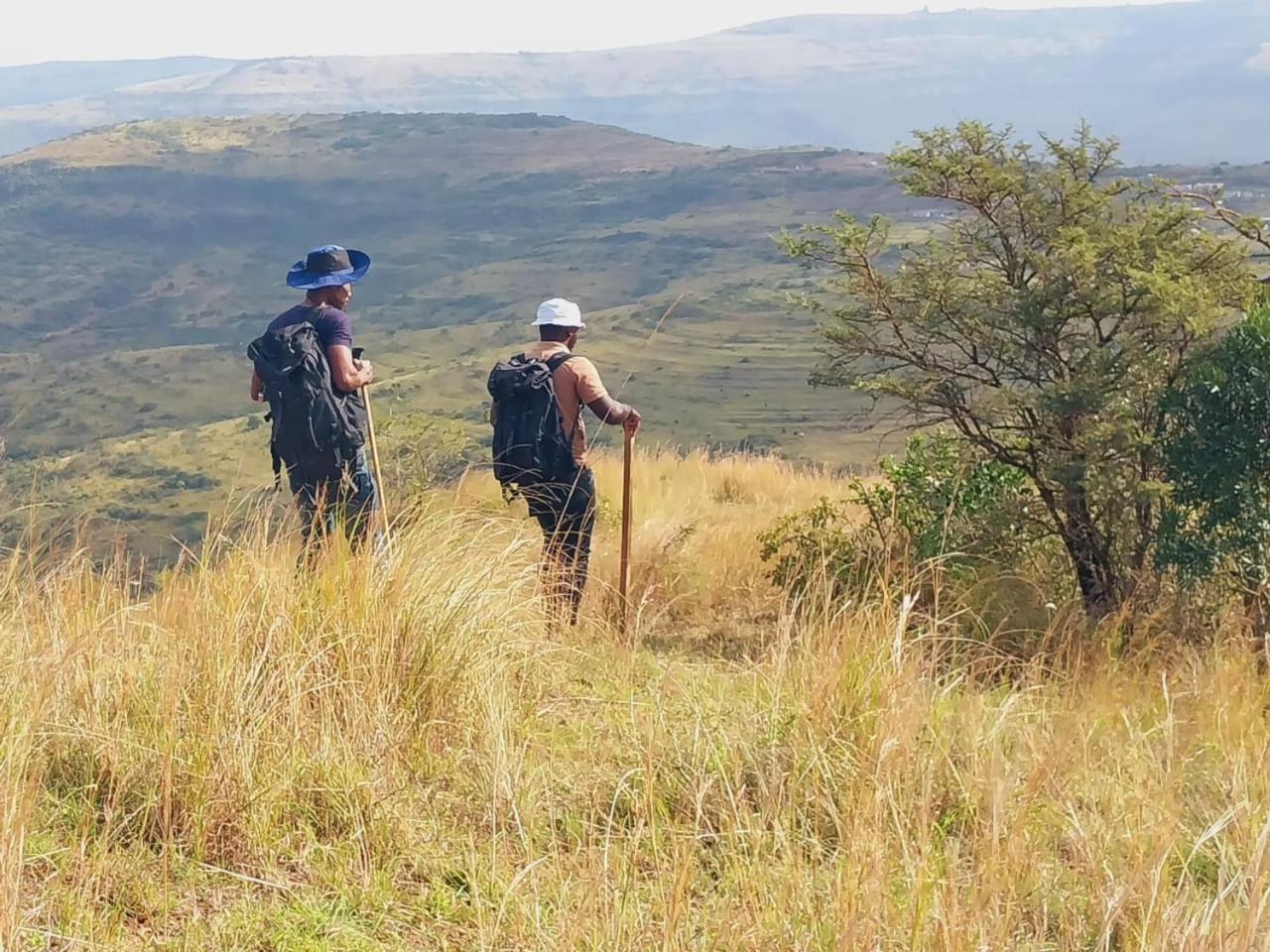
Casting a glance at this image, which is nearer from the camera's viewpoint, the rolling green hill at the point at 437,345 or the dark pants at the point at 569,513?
the dark pants at the point at 569,513

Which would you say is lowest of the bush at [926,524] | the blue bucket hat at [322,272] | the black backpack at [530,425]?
the bush at [926,524]

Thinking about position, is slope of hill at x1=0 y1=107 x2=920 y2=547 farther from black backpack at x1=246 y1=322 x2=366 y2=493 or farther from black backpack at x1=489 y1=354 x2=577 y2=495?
black backpack at x1=489 y1=354 x2=577 y2=495

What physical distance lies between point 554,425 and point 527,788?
8.90 feet

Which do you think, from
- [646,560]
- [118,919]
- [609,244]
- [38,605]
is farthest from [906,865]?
[609,244]

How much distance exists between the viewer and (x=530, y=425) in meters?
5.61

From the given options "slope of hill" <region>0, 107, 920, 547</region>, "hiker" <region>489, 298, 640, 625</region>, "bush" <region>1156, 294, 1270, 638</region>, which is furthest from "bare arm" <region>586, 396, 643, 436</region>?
"bush" <region>1156, 294, 1270, 638</region>

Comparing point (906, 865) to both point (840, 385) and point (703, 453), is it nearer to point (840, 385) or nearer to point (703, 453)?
point (840, 385)

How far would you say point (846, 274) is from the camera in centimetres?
676

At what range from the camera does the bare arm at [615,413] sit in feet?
18.0

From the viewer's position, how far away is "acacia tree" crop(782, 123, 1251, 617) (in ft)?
19.6

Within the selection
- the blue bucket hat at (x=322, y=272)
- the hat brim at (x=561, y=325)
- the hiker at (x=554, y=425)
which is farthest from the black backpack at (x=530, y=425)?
the blue bucket hat at (x=322, y=272)

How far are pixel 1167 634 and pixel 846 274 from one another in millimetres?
2481

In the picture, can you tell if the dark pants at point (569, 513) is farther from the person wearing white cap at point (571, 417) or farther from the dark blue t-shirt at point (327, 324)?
the dark blue t-shirt at point (327, 324)

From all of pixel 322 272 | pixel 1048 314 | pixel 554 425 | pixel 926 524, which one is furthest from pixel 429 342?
pixel 554 425
